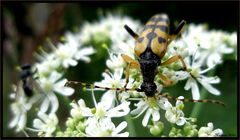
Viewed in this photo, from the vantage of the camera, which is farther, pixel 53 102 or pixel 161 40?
pixel 53 102

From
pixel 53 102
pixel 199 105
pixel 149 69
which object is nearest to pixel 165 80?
pixel 149 69

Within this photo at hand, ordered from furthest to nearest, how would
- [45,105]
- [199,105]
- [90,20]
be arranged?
[90,20], [45,105], [199,105]

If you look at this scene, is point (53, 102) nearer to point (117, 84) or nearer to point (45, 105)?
point (45, 105)

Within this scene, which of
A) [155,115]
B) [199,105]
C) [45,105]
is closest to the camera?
[155,115]

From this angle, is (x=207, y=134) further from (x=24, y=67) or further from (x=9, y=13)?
(x=9, y=13)

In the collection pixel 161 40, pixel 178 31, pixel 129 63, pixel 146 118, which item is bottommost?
pixel 146 118

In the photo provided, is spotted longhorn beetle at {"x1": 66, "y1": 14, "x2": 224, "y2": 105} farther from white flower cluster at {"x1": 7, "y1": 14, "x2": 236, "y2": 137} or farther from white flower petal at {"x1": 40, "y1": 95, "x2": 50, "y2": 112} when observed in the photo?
white flower petal at {"x1": 40, "y1": 95, "x2": 50, "y2": 112}

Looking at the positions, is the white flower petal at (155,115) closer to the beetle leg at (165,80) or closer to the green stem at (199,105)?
the beetle leg at (165,80)

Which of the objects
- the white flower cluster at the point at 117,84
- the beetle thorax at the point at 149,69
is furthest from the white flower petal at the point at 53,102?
the beetle thorax at the point at 149,69
